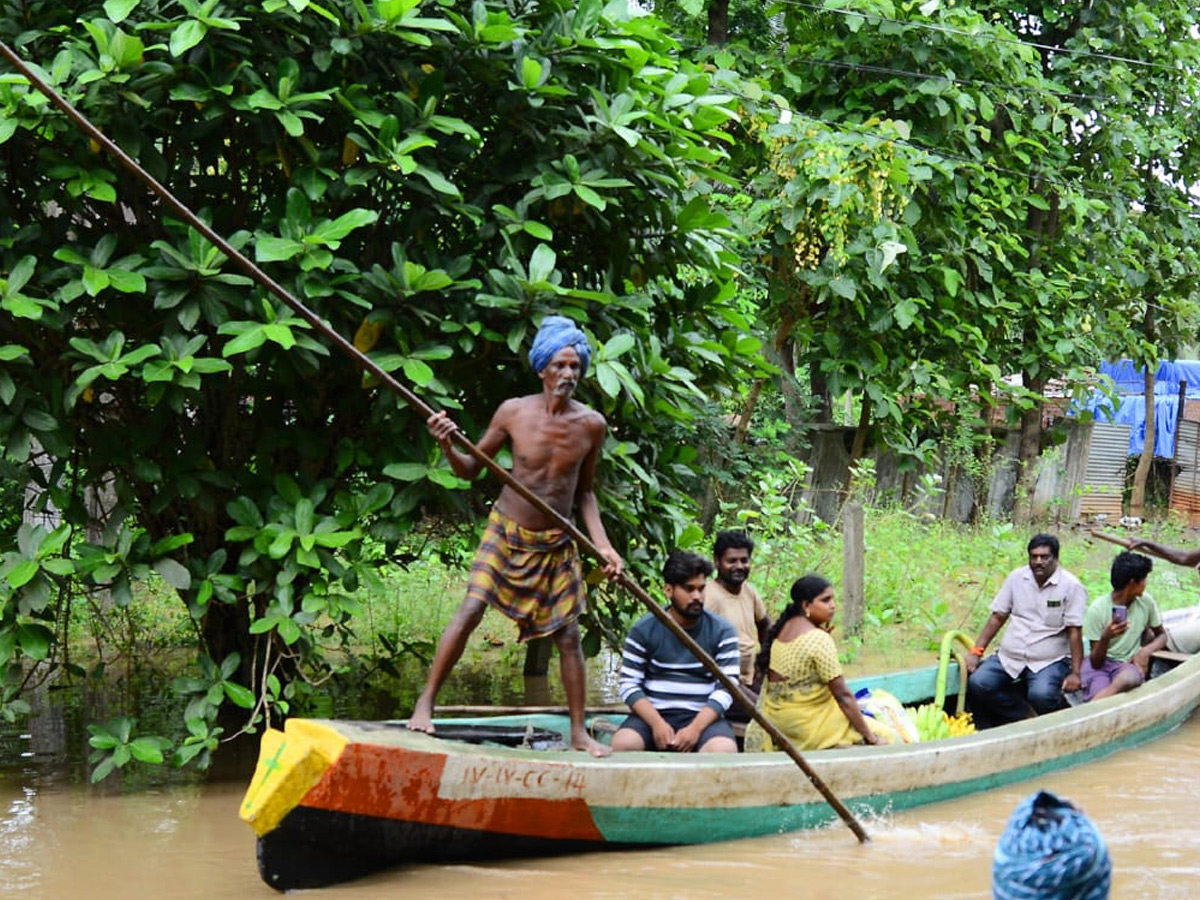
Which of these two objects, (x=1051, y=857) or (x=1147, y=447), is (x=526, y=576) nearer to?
(x=1051, y=857)

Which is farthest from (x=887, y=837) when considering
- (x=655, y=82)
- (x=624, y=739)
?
(x=655, y=82)

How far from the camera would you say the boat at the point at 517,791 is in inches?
179

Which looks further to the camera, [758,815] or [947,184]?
[947,184]

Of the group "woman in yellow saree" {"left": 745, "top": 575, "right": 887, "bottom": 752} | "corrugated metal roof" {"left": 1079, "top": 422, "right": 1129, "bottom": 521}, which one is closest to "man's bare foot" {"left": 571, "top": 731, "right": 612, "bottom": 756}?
"woman in yellow saree" {"left": 745, "top": 575, "right": 887, "bottom": 752}

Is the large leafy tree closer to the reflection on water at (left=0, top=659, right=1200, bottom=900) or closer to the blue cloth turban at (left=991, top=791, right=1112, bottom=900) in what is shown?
the reflection on water at (left=0, top=659, right=1200, bottom=900)

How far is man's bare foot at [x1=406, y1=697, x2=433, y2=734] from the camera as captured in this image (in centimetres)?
503

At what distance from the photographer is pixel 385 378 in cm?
444

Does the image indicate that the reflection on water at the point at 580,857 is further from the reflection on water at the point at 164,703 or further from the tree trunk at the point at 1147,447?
the tree trunk at the point at 1147,447

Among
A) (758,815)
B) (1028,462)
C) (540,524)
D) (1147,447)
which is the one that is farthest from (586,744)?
(1147,447)

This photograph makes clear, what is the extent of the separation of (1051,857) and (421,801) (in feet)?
11.0

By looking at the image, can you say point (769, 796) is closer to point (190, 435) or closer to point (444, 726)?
point (444, 726)

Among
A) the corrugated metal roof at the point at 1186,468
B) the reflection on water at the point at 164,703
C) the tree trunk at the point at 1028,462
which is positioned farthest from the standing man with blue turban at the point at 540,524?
the corrugated metal roof at the point at 1186,468

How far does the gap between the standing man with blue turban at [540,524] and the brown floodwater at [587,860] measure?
52 cm

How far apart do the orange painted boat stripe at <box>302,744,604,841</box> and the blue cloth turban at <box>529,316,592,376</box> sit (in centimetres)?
144
